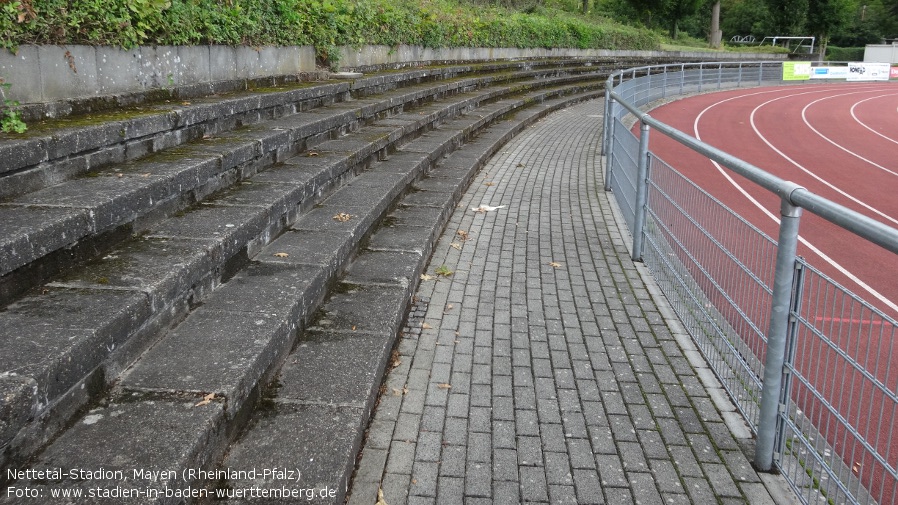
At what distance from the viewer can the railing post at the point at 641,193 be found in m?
6.90

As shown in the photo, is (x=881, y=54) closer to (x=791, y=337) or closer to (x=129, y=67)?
(x=129, y=67)

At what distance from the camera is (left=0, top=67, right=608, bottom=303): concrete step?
10.7 feet

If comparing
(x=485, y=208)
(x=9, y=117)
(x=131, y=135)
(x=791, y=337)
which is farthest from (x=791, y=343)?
(x=485, y=208)

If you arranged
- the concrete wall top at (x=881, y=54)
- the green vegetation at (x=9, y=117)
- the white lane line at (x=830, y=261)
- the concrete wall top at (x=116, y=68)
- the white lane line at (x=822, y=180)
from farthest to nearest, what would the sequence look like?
the concrete wall top at (x=881, y=54) < the white lane line at (x=822, y=180) < the white lane line at (x=830, y=261) < the concrete wall top at (x=116, y=68) < the green vegetation at (x=9, y=117)

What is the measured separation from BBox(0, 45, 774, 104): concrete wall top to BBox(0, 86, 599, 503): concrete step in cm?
Result: 179

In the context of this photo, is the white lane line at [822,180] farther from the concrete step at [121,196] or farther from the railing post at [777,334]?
the concrete step at [121,196]

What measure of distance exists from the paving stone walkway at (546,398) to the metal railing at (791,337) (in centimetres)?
21

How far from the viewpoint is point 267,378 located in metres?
3.63

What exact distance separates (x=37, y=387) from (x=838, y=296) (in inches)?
122

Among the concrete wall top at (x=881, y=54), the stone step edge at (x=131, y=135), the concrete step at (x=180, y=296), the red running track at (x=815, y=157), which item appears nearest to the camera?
the concrete step at (x=180, y=296)

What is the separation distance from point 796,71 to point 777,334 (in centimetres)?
4323

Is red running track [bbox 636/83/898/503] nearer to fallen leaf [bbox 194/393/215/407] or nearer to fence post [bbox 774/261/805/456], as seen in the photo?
fence post [bbox 774/261/805/456]

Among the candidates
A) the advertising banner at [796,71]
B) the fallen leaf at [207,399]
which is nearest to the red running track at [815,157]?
the fallen leaf at [207,399]

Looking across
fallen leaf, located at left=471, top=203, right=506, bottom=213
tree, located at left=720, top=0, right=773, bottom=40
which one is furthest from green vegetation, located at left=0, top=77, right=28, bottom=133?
tree, located at left=720, top=0, right=773, bottom=40
